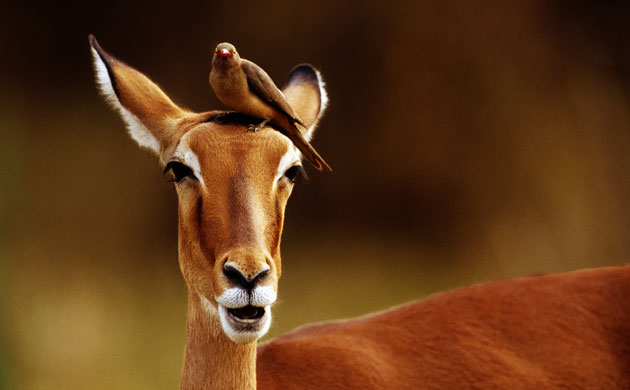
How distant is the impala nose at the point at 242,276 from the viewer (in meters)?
2.73

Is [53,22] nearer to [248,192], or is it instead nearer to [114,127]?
[114,127]

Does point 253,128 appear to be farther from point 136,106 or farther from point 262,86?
point 136,106

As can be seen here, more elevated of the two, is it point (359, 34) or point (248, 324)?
point (359, 34)

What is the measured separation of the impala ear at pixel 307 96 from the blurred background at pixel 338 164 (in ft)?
10.5

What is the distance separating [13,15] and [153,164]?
153cm

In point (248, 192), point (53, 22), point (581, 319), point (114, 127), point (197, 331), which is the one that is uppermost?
point (53, 22)

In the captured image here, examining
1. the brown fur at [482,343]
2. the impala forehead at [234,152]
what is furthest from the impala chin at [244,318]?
the brown fur at [482,343]

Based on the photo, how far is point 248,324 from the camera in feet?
9.30

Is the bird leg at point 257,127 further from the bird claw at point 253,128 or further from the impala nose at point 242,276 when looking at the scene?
the impala nose at point 242,276

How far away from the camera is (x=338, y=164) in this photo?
25.2 feet

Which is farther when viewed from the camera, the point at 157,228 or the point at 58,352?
the point at 157,228

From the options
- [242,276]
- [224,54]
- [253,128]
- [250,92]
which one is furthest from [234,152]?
[242,276]

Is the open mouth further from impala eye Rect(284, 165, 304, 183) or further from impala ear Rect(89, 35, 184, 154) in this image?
impala ear Rect(89, 35, 184, 154)

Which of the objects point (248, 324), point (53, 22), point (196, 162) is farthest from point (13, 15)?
point (248, 324)
